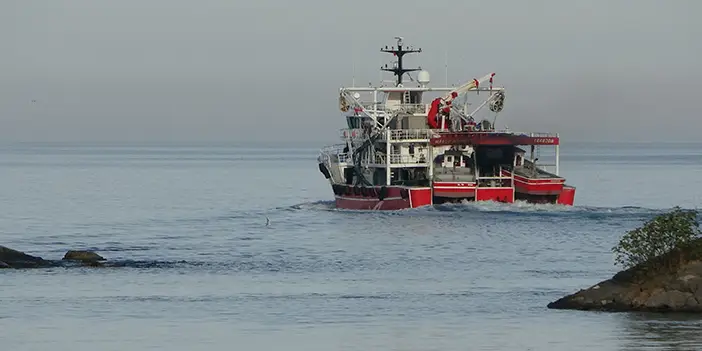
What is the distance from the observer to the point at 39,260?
55219mm

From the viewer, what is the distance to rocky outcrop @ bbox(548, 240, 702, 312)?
37.1m

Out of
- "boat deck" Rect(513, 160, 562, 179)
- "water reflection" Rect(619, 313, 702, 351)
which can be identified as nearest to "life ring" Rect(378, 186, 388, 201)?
"boat deck" Rect(513, 160, 562, 179)

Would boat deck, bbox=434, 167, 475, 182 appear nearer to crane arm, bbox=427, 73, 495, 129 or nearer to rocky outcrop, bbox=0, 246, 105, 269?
crane arm, bbox=427, 73, 495, 129

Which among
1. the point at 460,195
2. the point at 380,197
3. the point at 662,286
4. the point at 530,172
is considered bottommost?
the point at 380,197

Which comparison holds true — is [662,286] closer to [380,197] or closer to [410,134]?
[380,197]

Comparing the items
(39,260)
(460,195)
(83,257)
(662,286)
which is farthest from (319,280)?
(460,195)

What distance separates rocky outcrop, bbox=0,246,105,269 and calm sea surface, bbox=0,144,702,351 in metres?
1.54

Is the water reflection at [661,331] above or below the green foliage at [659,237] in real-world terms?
below

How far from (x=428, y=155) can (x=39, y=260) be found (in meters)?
33.0

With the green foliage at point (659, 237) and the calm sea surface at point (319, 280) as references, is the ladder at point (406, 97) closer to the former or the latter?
the calm sea surface at point (319, 280)

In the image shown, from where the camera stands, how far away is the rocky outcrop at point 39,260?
53.8 m

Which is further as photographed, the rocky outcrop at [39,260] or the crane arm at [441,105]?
the crane arm at [441,105]

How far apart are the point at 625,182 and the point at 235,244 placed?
84387 mm

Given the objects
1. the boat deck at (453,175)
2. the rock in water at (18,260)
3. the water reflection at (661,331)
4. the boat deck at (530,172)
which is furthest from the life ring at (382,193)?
the water reflection at (661,331)
